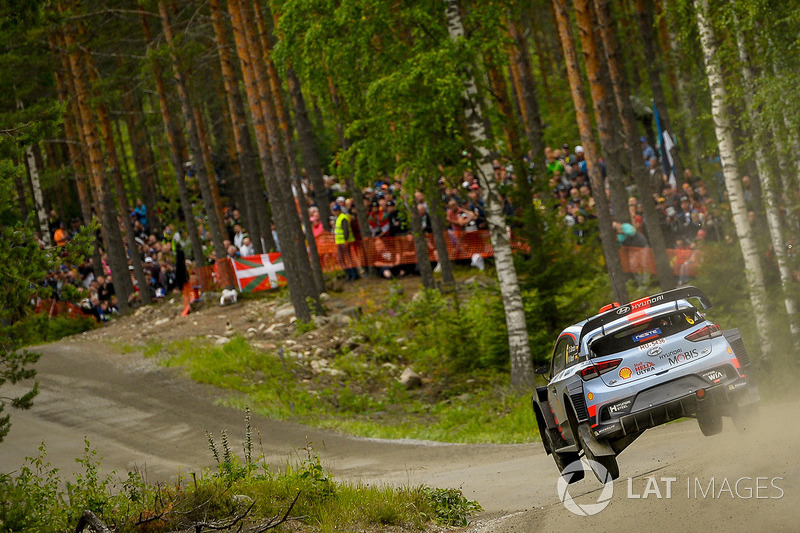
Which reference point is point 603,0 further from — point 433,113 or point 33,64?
point 33,64

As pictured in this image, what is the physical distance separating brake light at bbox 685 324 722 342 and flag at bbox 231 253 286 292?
74.2 feet

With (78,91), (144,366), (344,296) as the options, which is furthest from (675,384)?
(78,91)

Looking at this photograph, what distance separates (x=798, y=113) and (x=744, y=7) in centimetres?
199

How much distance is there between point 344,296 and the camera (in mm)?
28953

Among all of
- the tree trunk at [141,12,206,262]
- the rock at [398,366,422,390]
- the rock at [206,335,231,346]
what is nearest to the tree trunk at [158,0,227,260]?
the tree trunk at [141,12,206,262]

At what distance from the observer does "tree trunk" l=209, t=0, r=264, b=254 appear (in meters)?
27.5

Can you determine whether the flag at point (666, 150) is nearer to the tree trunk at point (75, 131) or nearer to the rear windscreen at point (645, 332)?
the rear windscreen at point (645, 332)

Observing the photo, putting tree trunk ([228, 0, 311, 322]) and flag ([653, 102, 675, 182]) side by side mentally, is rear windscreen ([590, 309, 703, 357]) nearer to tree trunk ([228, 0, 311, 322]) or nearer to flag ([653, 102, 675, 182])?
flag ([653, 102, 675, 182])

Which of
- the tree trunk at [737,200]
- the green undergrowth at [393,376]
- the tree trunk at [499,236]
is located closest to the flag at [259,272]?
the green undergrowth at [393,376]

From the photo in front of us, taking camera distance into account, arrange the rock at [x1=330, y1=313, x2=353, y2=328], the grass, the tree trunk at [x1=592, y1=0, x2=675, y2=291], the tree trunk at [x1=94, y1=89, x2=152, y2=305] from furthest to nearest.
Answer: the tree trunk at [x1=94, y1=89, x2=152, y2=305], the rock at [x1=330, y1=313, x2=353, y2=328], the tree trunk at [x1=592, y1=0, x2=675, y2=291], the grass

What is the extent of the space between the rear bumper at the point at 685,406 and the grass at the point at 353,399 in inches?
270

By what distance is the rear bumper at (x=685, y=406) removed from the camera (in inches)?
372

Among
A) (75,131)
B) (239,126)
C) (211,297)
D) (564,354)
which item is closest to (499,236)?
(564,354)

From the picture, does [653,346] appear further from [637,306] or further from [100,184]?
[100,184]
